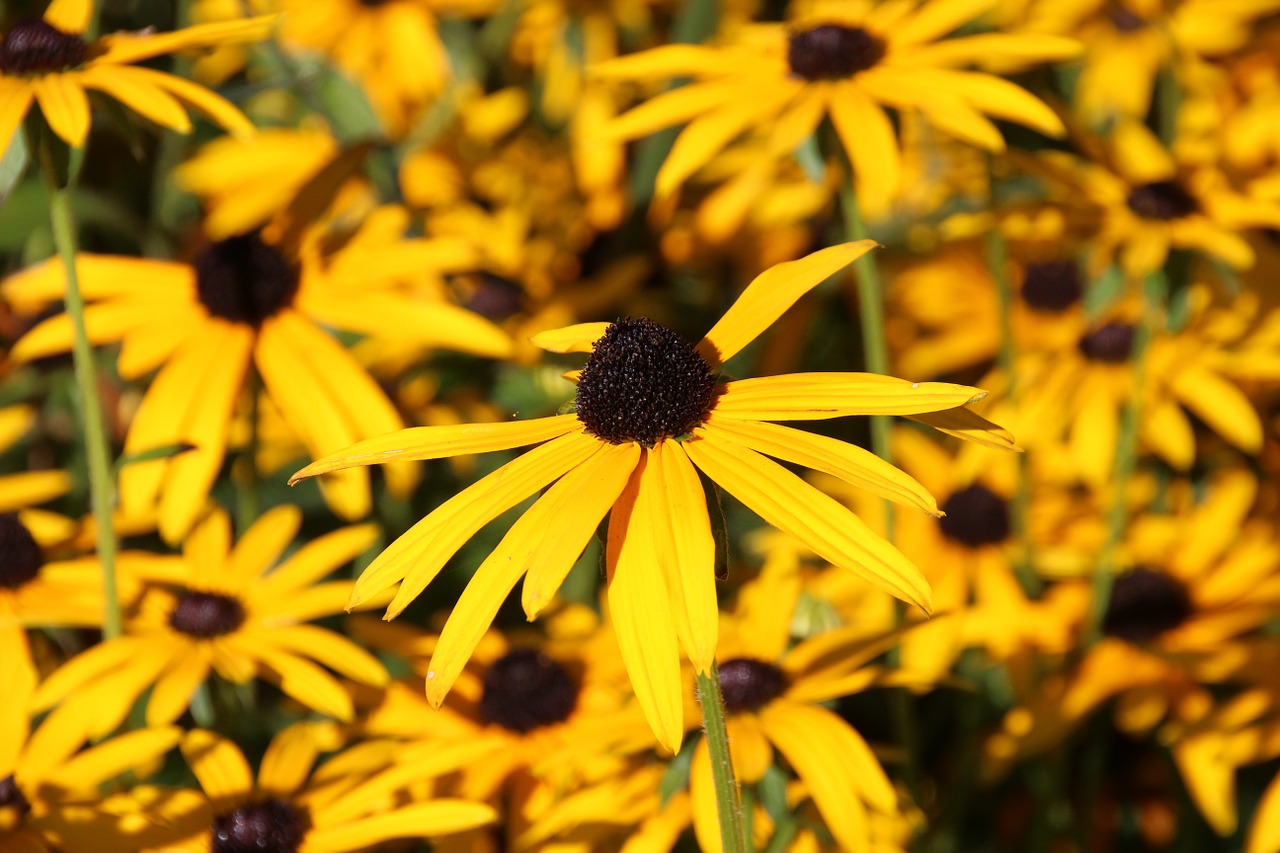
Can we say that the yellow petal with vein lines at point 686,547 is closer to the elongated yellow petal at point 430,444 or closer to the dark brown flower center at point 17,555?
the elongated yellow petal at point 430,444

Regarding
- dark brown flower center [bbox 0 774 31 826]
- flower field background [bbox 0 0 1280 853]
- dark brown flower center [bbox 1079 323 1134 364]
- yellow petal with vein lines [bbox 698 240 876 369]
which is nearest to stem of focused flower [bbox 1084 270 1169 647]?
flower field background [bbox 0 0 1280 853]

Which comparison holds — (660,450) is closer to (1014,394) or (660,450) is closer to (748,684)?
(748,684)

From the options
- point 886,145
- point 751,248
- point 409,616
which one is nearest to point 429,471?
point 409,616

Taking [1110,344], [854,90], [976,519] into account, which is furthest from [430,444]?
[1110,344]

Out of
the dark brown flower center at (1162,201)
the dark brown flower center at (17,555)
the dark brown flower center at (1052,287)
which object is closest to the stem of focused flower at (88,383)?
the dark brown flower center at (17,555)

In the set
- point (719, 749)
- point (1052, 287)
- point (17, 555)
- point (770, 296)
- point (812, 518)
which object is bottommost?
point (719, 749)

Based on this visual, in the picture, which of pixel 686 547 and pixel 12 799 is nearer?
pixel 686 547
